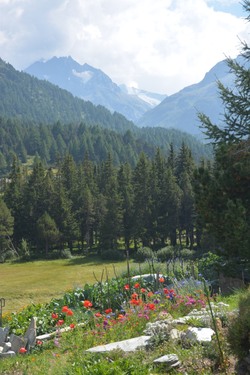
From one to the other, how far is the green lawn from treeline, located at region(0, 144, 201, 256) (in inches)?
239

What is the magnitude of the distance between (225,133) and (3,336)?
10252mm

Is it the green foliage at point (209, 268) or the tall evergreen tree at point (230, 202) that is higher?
the tall evergreen tree at point (230, 202)

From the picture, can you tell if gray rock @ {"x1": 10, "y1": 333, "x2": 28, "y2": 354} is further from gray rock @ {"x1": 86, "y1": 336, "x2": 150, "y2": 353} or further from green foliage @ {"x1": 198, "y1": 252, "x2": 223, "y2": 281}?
green foliage @ {"x1": 198, "y1": 252, "x2": 223, "y2": 281}

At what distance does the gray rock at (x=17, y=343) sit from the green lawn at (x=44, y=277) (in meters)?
9.94

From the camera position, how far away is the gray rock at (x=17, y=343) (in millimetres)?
8742

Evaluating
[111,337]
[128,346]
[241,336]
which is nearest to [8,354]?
[111,337]

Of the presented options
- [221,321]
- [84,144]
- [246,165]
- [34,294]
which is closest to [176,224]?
[34,294]

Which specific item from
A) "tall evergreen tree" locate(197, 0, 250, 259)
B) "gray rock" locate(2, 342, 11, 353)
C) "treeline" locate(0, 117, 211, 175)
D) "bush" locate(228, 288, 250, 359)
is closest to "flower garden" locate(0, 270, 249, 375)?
"bush" locate(228, 288, 250, 359)

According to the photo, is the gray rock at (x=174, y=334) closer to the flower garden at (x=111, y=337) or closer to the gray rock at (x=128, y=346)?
the flower garden at (x=111, y=337)

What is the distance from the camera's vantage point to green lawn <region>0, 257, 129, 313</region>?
1088 inches

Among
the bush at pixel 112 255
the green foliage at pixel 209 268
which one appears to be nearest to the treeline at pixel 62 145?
the bush at pixel 112 255

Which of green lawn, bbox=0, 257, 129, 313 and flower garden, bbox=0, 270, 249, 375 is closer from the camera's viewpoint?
flower garden, bbox=0, 270, 249, 375

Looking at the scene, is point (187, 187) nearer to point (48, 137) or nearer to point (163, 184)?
point (163, 184)

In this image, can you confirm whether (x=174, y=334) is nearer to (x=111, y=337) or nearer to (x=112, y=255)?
(x=111, y=337)
